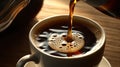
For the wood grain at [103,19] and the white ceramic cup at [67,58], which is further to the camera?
the wood grain at [103,19]

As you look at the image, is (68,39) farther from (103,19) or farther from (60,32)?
(103,19)

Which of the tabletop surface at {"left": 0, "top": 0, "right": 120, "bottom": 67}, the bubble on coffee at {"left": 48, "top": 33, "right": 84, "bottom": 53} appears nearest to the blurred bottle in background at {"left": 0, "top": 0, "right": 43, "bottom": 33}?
the tabletop surface at {"left": 0, "top": 0, "right": 120, "bottom": 67}

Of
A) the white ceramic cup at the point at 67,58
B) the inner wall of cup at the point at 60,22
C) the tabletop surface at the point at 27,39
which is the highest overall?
the inner wall of cup at the point at 60,22

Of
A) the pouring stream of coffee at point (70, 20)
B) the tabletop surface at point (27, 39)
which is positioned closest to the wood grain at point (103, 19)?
the tabletop surface at point (27, 39)

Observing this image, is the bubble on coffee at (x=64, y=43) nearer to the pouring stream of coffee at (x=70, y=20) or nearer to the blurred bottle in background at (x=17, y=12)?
the pouring stream of coffee at (x=70, y=20)

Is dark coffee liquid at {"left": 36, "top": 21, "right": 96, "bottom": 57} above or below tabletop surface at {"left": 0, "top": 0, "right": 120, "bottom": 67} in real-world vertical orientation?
above

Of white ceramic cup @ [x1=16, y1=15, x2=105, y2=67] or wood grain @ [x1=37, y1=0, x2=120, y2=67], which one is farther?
wood grain @ [x1=37, y1=0, x2=120, y2=67]

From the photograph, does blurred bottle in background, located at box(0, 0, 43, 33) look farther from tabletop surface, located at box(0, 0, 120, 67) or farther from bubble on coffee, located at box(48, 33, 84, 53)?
bubble on coffee, located at box(48, 33, 84, 53)
